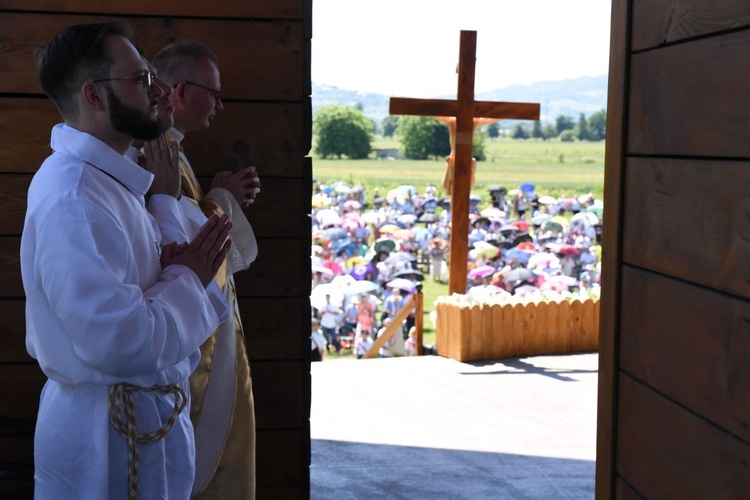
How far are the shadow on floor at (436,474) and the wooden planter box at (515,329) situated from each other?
2.44 meters

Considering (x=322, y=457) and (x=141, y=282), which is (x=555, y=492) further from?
(x=141, y=282)

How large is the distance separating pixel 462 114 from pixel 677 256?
6406 mm

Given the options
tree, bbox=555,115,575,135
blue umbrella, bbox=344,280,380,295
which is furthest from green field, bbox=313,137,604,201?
blue umbrella, bbox=344,280,380,295

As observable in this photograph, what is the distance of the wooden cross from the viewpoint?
26.2 feet

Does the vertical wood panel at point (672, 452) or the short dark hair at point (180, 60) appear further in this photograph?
the short dark hair at point (180, 60)

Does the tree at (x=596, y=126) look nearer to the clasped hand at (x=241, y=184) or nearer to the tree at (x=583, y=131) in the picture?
the tree at (x=583, y=131)

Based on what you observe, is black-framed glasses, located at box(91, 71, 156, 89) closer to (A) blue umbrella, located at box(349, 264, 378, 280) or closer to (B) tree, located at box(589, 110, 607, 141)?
(A) blue umbrella, located at box(349, 264, 378, 280)

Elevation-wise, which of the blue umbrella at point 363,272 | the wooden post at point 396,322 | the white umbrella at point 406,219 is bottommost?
the blue umbrella at point 363,272

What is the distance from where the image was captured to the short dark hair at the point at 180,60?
8.00 ft

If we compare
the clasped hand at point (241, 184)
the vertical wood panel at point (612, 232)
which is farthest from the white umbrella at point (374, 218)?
the vertical wood panel at point (612, 232)

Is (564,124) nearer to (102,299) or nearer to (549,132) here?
(549,132)

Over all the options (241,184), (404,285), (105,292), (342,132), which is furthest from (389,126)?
(105,292)

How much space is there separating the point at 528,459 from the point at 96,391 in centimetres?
342

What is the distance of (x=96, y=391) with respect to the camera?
175cm
